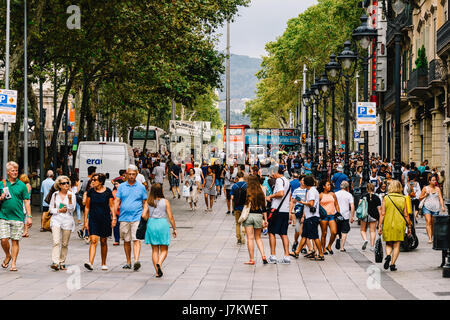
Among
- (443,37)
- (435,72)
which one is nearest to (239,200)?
(443,37)

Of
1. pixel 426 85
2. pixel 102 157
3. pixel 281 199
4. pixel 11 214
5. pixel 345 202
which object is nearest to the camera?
pixel 11 214

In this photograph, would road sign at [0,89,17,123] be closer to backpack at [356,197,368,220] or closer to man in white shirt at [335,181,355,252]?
man in white shirt at [335,181,355,252]

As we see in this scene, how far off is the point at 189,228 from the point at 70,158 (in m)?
22.6

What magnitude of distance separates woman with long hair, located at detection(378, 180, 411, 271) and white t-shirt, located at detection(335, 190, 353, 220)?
3.00m

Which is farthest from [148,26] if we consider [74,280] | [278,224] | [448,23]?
[74,280]

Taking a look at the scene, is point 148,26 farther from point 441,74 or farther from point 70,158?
point 70,158

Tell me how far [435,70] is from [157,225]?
75.2 feet

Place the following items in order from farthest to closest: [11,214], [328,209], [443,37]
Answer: [443,37], [328,209], [11,214]

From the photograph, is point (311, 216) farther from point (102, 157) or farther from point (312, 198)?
point (102, 157)

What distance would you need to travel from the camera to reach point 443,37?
1223 inches

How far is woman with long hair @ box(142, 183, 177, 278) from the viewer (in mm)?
12422

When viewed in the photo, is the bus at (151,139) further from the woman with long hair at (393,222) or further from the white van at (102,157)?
the woman with long hair at (393,222)

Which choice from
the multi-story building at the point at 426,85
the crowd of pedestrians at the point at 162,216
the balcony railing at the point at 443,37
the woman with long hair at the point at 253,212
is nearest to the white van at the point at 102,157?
the crowd of pedestrians at the point at 162,216

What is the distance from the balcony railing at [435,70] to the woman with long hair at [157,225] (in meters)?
22.5
